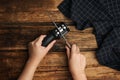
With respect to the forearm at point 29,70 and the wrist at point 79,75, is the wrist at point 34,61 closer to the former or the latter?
the forearm at point 29,70

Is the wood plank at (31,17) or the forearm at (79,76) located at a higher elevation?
the wood plank at (31,17)

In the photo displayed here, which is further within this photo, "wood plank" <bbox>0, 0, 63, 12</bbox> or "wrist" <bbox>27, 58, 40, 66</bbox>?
"wood plank" <bbox>0, 0, 63, 12</bbox>

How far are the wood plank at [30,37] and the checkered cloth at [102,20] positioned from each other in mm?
37

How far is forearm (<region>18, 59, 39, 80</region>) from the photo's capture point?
1.26 metres

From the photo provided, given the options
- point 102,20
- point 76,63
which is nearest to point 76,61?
point 76,63

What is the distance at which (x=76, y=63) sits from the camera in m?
1.29

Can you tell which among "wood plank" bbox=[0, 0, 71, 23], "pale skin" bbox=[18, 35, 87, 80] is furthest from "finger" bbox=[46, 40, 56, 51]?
"wood plank" bbox=[0, 0, 71, 23]

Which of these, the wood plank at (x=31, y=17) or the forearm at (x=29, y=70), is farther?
the wood plank at (x=31, y=17)

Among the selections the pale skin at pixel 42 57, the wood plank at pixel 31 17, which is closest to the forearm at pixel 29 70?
the pale skin at pixel 42 57

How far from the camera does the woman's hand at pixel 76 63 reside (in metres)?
1.28

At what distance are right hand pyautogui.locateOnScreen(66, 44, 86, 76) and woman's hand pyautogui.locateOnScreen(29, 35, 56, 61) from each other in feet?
0.32

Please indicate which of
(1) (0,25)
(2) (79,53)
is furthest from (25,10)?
(2) (79,53)

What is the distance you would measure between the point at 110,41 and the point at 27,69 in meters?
0.41

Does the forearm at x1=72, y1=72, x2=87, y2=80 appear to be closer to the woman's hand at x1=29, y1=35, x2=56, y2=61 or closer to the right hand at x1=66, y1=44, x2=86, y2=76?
the right hand at x1=66, y1=44, x2=86, y2=76
